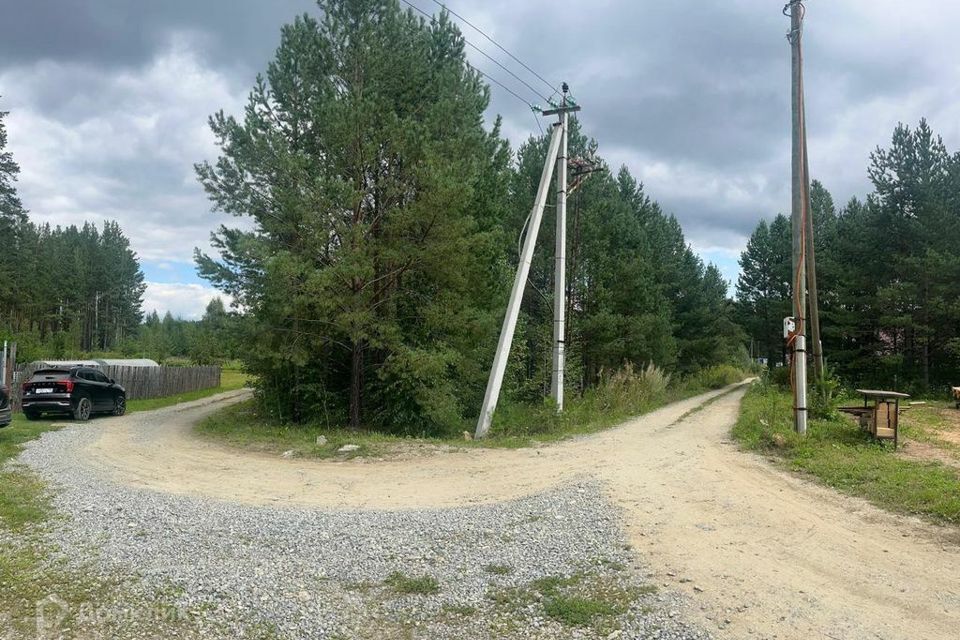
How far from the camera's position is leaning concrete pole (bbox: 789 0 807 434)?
37.0 ft

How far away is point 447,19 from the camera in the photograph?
59.7 feet

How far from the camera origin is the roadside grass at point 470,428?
12562 millimetres

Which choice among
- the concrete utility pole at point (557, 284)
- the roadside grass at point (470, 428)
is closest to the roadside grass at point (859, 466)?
the roadside grass at point (470, 428)

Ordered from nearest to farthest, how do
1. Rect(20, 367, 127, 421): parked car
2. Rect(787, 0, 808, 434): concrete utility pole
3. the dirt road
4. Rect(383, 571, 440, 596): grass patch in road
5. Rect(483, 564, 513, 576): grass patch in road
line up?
the dirt road
Rect(383, 571, 440, 596): grass patch in road
Rect(483, 564, 513, 576): grass patch in road
Rect(787, 0, 808, 434): concrete utility pole
Rect(20, 367, 127, 421): parked car

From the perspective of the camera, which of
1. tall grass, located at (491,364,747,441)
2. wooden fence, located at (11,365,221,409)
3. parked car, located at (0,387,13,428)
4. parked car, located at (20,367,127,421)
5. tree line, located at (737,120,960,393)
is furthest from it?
tree line, located at (737,120,960,393)

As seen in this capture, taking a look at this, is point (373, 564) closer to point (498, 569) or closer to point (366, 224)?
point (498, 569)

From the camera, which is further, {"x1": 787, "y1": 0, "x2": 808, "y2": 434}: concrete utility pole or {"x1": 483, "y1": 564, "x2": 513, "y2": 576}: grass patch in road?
{"x1": 787, "y1": 0, "x2": 808, "y2": 434}: concrete utility pole

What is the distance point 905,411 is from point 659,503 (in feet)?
50.0

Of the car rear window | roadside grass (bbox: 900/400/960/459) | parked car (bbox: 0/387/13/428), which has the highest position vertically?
the car rear window

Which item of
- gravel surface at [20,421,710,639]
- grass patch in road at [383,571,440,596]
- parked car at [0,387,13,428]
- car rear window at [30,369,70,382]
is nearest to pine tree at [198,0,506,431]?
parked car at [0,387,13,428]

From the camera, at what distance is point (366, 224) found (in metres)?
15.1

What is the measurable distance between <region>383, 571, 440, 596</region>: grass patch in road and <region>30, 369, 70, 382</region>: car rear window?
1651 cm

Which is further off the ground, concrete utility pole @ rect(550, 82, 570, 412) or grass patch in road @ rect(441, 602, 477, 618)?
concrete utility pole @ rect(550, 82, 570, 412)

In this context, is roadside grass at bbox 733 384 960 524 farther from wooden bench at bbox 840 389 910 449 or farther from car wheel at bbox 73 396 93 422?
car wheel at bbox 73 396 93 422
